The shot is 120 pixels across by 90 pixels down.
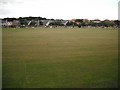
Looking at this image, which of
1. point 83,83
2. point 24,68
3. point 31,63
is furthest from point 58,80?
point 31,63

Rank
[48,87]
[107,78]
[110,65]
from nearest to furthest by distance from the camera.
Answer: [48,87] < [107,78] < [110,65]

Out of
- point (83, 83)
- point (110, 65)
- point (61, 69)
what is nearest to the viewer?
point (83, 83)

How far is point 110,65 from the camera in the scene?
37.8 ft

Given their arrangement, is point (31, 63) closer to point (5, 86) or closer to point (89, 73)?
point (89, 73)

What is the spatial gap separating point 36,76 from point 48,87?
156 cm

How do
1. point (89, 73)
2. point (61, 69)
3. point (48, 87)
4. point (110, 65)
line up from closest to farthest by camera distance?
point (48, 87), point (89, 73), point (61, 69), point (110, 65)

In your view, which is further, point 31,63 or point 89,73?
point 31,63

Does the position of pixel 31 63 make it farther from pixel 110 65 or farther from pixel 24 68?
pixel 110 65

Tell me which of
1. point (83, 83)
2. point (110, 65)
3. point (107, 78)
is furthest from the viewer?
point (110, 65)

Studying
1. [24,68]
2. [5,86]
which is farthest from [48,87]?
[24,68]

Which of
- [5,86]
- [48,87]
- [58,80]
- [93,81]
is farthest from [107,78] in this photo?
[5,86]

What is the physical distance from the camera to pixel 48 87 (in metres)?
7.86

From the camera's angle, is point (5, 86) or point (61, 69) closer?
point (5, 86)

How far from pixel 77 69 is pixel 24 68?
83.1 inches
